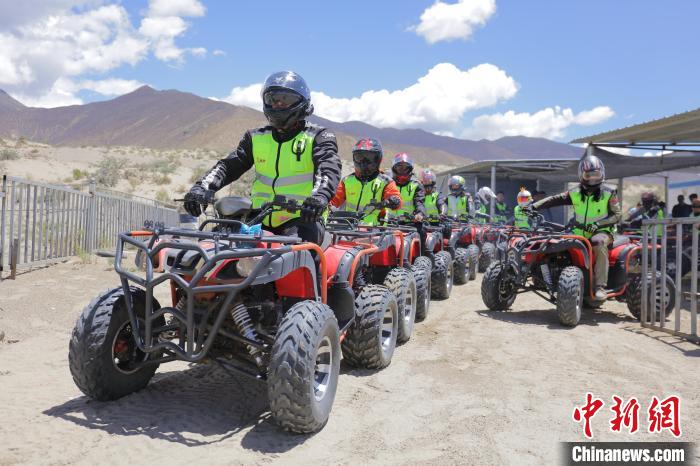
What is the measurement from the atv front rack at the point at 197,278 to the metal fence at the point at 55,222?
5.90 meters

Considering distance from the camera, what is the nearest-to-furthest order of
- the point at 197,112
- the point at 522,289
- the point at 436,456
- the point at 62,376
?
the point at 436,456
the point at 62,376
the point at 522,289
the point at 197,112

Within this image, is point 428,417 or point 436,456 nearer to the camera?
point 436,456

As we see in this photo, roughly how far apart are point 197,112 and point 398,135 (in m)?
92.1

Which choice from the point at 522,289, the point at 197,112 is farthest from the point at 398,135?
the point at 522,289

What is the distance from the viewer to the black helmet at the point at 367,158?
717 cm

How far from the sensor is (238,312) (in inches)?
135

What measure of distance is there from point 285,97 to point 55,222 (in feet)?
24.6

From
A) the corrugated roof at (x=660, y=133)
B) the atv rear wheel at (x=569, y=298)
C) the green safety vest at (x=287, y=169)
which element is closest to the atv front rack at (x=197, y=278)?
the green safety vest at (x=287, y=169)

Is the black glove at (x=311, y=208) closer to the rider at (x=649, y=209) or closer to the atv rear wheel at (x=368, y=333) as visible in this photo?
the atv rear wheel at (x=368, y=333)

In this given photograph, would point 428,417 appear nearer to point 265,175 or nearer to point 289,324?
point 289,324

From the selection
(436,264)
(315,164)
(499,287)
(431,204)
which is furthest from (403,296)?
(431,204)

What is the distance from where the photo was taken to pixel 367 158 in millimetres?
7207

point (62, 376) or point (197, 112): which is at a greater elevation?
point (197, 112)

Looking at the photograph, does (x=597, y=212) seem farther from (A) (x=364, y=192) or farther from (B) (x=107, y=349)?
(B) (x=107, y=349)
